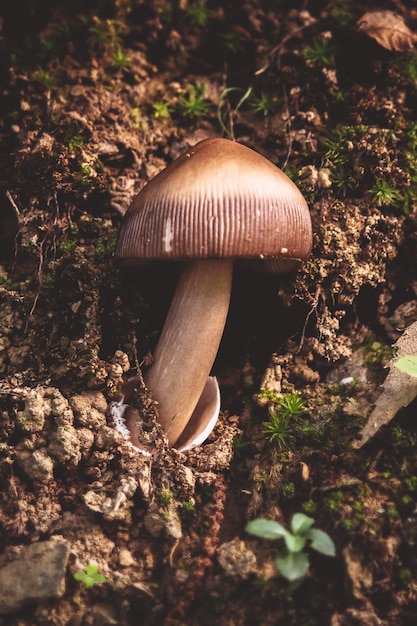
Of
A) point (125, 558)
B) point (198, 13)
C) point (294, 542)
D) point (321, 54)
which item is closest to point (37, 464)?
point (125, 558)

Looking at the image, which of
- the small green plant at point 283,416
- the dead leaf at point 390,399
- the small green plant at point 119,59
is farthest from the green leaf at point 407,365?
the small green plant at point 119,59

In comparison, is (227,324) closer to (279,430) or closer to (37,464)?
→ (279,430)

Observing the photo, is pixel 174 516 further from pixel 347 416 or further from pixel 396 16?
pixel 396 16

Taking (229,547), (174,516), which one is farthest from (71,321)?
(229,547)

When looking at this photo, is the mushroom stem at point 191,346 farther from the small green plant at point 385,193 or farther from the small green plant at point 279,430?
the small green plant at point 385,193

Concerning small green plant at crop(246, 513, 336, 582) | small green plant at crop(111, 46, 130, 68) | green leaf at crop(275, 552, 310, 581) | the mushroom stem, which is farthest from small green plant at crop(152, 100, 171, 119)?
green leaf at crop(275, 552, 310, 581)

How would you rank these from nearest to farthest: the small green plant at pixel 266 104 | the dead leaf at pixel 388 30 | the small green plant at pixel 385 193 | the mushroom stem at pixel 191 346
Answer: the mushroom stem at pixel 191 346, the small green plant at pixel 385 193, the dead leaf at pixel 388 30, the small green plant at pixel 266 104

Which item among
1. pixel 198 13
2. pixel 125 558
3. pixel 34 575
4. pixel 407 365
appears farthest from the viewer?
pixel 198 13
